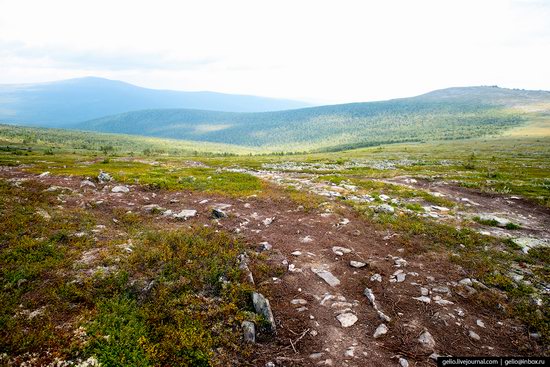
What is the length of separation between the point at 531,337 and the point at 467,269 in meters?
3.24

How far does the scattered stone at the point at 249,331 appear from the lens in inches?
281

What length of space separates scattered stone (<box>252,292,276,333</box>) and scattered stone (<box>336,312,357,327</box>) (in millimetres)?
1868

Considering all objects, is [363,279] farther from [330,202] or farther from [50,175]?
[50,175]

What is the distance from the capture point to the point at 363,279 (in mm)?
9719

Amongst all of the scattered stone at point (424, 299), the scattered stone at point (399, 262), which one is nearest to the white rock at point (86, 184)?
the scattered stone at point (399, 262)

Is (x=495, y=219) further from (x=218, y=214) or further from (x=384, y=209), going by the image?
(x=218, y=214)

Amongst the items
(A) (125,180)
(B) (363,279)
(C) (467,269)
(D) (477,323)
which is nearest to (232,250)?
(B) (363,279)

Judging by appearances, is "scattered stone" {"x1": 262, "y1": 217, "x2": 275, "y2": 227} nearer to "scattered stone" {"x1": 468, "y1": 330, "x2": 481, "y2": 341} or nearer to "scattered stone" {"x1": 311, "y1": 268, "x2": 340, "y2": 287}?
"scattered stone" {"x1": 311, "y1": 268, "x2": 340, "y2": 287}

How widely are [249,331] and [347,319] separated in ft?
8.94

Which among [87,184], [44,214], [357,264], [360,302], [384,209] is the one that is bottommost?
[360,302]

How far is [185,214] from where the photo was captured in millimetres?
15469

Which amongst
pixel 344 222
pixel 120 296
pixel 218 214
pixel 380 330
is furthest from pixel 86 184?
pixel 380 330

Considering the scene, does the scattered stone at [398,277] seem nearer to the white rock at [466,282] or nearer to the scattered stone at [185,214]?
the white rock at [466,282]

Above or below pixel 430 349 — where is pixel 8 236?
above
